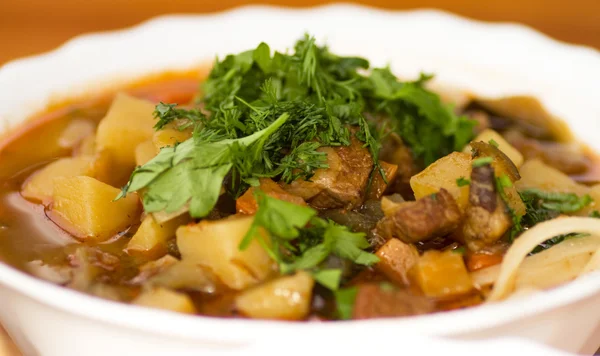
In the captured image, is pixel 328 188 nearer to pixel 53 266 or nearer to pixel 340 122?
pixel 340 122

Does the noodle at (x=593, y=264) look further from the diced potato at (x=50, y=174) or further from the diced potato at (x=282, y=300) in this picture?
the diced potato at (x=50, y=174)

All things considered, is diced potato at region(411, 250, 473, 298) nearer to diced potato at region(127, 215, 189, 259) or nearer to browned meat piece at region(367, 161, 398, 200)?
browned meat piece at region(367, 161, 398, 200)

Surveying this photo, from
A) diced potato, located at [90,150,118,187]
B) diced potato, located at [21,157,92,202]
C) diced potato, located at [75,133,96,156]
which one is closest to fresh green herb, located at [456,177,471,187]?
diced potato, located at [90,150,118,187]

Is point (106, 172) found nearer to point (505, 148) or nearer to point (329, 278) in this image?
point (329, 278)

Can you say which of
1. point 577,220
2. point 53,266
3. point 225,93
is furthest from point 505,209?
point 53,266

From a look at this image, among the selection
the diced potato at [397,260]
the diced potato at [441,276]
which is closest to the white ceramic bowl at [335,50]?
the diced potato at [441,276]

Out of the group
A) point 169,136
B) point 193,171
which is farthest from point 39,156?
point 193,171
